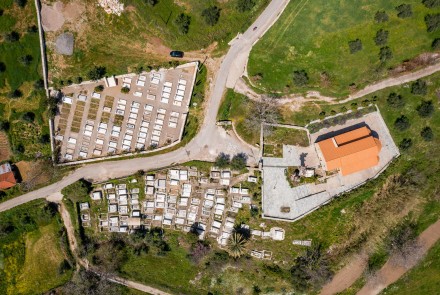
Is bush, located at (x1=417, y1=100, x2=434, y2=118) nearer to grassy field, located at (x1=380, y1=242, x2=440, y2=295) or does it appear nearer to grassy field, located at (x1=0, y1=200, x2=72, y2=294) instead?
grassy field, located at (x1=380, y1=242, x2=440, y2=295)

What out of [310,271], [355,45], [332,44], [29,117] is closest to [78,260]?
[29,117]

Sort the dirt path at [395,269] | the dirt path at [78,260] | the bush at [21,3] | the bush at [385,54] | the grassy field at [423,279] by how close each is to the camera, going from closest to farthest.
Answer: the bush at [21,3], the bush at [385,54], the dirt path at [78,260], the dirt path at [395,269], the grassy field at [423,279]

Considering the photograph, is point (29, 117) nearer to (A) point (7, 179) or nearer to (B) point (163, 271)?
(A) point (7, 179)

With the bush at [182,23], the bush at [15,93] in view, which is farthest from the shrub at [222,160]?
the bush at [15,93]

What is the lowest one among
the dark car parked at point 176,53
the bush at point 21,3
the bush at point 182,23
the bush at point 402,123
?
the bush at point 402,123

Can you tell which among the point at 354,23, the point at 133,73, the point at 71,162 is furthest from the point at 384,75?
the point at 71,162

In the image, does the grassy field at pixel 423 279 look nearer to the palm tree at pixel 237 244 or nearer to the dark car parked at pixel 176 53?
the palm tree at pixel 237 244
